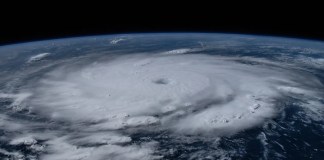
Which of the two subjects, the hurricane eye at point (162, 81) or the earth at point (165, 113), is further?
the hurricane eye at point (162, 81)

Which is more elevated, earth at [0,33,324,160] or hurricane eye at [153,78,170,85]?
hurricane eye at [153,78,170,85]

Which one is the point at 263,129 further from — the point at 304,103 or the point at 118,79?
the point at 118,79

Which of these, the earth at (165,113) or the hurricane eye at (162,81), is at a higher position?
the hurricane eye at (162,81)

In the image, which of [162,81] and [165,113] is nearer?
[165,113]

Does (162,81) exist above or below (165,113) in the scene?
above

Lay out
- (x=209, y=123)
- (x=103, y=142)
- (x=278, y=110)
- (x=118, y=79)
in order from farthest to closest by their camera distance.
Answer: (x=118, y=79) → (x=278, y=110) → (x=209, y=123) → (x=103, y=142)

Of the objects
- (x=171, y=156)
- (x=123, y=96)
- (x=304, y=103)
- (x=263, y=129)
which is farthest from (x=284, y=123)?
(x=123, y=96)

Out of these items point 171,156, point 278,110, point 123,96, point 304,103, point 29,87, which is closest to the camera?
point 171,156

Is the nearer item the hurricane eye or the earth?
the earth
